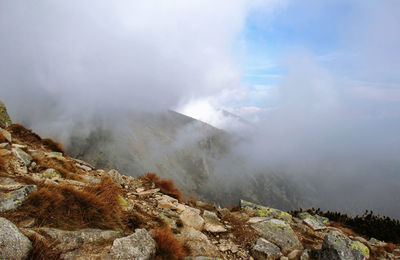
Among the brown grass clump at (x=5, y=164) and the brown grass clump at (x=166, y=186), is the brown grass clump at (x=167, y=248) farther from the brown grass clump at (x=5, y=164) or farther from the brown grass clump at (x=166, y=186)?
the brown grass clump at (x=166, y=186)

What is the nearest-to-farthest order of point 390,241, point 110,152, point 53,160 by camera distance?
point 53,160, point 390,241, point 110,152

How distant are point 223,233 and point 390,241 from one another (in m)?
12.6

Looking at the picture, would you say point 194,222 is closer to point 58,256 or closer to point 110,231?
point 110,231

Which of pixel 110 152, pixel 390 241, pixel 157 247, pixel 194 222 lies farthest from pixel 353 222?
pixel 110 152

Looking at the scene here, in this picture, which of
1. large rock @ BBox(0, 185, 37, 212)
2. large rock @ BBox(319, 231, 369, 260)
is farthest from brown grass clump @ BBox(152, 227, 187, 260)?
large rock @ BBox(319, 231, 369, 260)

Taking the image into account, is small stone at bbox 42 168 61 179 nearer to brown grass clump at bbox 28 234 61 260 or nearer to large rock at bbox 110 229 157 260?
brown grass clump at bbox 28 234 61 260

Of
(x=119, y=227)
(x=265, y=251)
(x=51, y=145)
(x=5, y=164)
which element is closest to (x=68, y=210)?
(x=119, y=227)

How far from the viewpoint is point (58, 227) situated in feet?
15.7

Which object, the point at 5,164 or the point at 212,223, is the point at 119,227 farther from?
the point at 5,164

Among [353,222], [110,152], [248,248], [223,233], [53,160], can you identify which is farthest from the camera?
[110,152]

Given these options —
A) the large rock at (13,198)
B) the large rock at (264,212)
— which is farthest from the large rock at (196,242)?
the large rock at (264,212)

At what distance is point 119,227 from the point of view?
18.5 ft

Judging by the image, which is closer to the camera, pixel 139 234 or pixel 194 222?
pixel 139 234

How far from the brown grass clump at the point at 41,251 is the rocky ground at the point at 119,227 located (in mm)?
16
